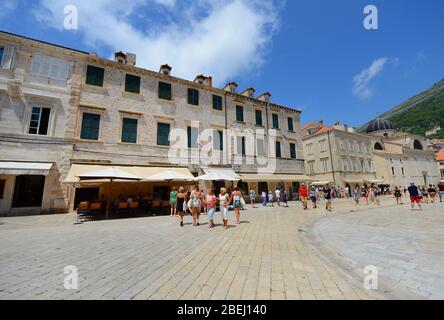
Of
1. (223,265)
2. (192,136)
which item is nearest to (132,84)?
(192,136)

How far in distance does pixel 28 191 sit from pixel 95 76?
8883 millimetres

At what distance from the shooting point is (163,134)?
17250 mm

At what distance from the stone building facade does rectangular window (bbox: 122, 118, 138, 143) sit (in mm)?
76

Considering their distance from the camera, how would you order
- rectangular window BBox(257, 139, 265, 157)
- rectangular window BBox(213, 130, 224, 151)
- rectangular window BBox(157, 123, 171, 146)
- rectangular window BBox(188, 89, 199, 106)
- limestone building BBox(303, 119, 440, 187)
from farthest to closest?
limestone building BBox(303, 119, 440, 187), rectangular window BBox(257, 139, 265, 157), rectangular window BBox(213, 130, 224, 151), rectangular window BBox(188, 89, 199, 106), rectangular window BBox(157, 123, 171, 146)

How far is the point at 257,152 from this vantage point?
2183 centimetres

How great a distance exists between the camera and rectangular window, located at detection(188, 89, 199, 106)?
19163 mm

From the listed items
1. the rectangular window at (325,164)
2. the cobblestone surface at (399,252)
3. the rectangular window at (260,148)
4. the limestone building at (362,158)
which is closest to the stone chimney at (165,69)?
the rectangular window at (260,148)

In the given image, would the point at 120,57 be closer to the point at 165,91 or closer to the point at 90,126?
the point at 165,91

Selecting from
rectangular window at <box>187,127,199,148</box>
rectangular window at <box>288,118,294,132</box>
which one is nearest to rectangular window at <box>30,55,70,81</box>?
rectangular window at <box>187,127,199,148</box>

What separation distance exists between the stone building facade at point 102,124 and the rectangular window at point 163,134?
0.26ft

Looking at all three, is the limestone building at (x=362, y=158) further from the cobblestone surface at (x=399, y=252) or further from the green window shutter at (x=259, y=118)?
the cobblestone surface at (x=399, y=252)

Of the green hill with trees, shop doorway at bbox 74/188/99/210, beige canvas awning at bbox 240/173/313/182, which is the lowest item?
shop doorway at bbox 74/188/99/210

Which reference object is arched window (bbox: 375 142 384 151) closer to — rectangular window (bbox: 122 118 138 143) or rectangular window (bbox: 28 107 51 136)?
rectangular window (bbox: 122 118 138 143)
